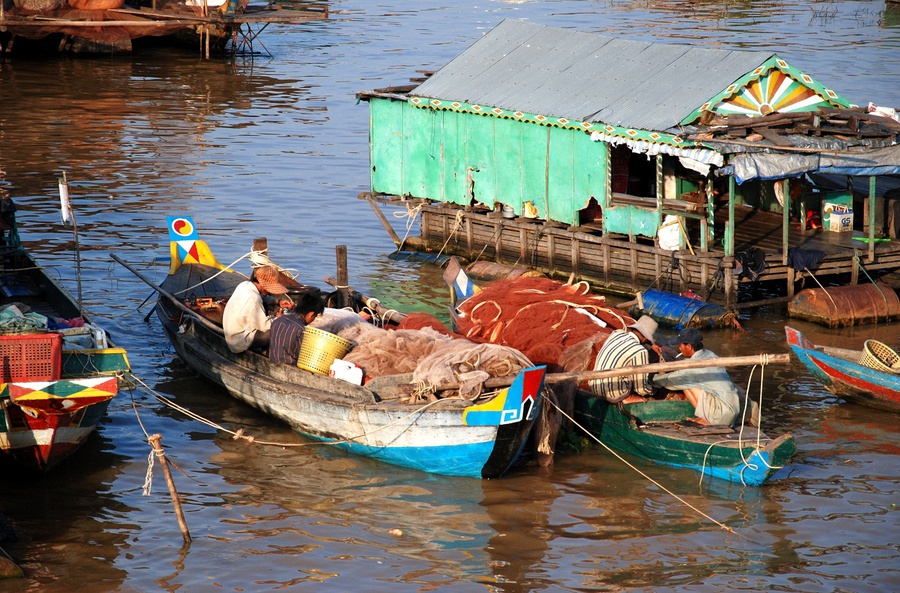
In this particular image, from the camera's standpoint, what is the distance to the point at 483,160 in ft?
63.2

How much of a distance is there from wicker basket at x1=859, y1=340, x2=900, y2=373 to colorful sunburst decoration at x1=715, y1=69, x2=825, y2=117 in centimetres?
419

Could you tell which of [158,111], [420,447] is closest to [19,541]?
[420,447]

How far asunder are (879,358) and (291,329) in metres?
6.78

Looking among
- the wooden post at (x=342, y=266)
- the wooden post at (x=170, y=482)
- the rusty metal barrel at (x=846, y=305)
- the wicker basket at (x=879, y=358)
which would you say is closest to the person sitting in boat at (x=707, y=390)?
the wicker basket at (x=879, y=358)

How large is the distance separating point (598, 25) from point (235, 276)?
3399cm

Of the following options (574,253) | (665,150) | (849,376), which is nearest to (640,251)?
(574,253)

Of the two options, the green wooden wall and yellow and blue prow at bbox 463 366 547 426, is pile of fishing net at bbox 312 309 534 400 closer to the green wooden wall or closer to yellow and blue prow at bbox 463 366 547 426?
yellow and blue prow at bbox 463 366 547 426

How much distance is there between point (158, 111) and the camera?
31.9 meters

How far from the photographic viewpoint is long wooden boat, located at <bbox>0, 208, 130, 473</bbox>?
34.8 feet

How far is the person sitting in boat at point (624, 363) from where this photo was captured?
1187 centimetres

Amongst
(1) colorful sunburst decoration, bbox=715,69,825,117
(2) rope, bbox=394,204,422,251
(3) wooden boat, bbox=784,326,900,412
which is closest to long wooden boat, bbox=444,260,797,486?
(3) wooden boat, bbox=784,326,900,412

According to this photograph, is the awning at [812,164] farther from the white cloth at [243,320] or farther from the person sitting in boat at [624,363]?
the white cloth at [243,320]

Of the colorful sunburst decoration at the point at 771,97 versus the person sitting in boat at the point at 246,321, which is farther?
the colorful sunburst decoration at the point at 771,97

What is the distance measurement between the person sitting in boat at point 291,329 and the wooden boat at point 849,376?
18.7ft
